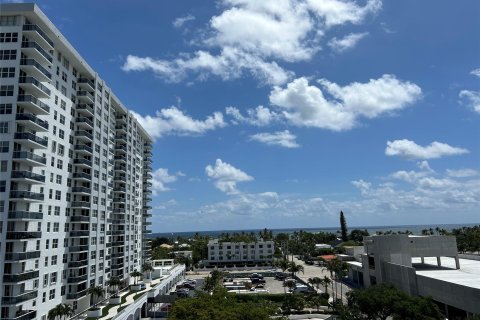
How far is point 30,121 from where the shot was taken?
52188mm

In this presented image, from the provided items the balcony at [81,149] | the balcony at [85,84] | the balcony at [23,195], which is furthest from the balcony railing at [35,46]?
the balcony at [23,195]

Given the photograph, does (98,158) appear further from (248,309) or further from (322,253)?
(322,253)

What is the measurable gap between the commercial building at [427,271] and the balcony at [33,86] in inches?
2583

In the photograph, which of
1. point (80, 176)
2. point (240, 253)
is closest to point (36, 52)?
point (80, 176)

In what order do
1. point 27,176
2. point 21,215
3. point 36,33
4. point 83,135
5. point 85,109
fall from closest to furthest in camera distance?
1. point 21,215
2. point 27,176
3. point 36,33
4. point 83,135
5. point 85,109

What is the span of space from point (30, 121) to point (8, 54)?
9.77 meters

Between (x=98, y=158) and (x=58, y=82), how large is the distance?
62.2ft

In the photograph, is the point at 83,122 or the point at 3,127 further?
the point at 83,122

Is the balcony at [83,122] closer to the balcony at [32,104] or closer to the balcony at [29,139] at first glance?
the balcony at [32,104]

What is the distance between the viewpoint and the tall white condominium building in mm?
50812

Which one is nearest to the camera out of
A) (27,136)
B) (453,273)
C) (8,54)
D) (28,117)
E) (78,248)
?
(27,136)

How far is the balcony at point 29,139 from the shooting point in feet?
169

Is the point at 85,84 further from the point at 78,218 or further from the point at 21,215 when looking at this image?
the point at 21,215

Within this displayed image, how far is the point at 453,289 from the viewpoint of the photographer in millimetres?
57812
